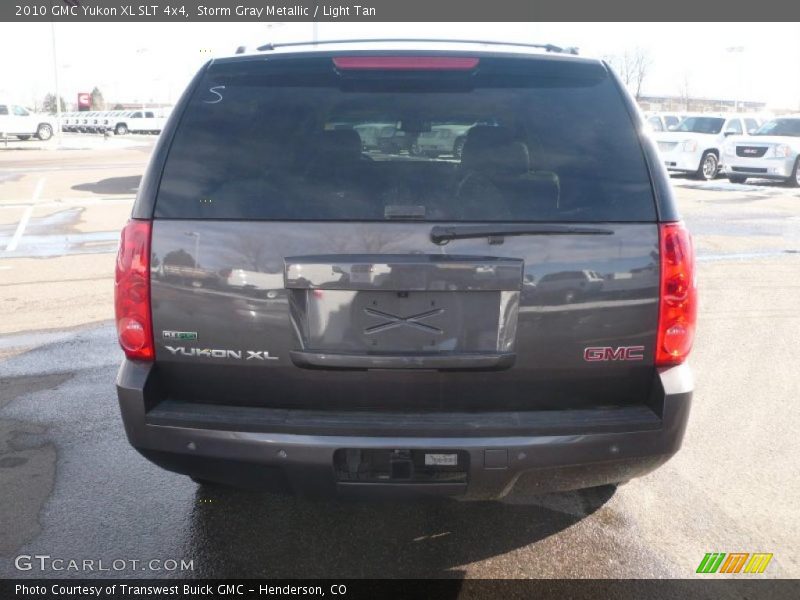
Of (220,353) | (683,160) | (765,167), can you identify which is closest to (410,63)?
(220,353)

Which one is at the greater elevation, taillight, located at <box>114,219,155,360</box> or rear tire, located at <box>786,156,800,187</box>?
taillight, located at <box>114,219,155,360</box>

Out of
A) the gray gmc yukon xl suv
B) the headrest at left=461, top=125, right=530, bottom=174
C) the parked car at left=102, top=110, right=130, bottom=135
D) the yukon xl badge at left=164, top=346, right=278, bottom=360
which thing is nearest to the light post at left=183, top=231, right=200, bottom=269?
the gray gmc yukon xl suv

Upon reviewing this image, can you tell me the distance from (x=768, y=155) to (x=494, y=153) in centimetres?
2150

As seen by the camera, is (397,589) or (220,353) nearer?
(220,353)

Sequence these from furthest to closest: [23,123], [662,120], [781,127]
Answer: [23,123] < [662,120] < [781,127]

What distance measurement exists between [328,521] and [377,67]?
2000 mm

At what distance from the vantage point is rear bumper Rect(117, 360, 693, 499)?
2678 millimetres

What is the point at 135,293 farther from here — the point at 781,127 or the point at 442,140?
the point at 781,127

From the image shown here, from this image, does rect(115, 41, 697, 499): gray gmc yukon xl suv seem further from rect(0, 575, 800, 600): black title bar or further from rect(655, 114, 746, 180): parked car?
rect(655, 114, 746, 180): parked car

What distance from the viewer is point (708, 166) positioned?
24.2 meters

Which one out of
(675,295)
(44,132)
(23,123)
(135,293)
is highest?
(675,295)

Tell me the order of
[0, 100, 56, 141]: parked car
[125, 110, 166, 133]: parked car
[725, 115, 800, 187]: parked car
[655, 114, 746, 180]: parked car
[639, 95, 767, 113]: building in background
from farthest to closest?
[639, 95, 767, 113]: building in background < [125, 110, 166, 133]: parked car < [0, 100, 56, 141]: parked car < [655, 114, 746, 180]: parked car < [725, 115, 800, 187]: parked car

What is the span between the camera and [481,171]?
278 cm

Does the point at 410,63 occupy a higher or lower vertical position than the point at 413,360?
higher
